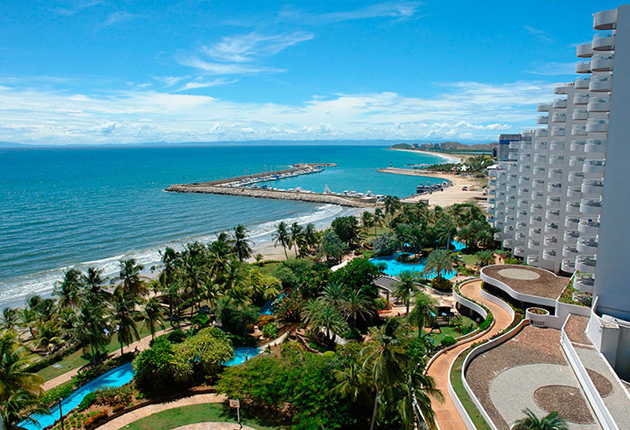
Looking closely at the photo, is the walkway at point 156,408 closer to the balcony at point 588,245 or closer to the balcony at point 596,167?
the balcony at point 588,245

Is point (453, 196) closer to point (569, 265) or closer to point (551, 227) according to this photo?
point (551, 227)

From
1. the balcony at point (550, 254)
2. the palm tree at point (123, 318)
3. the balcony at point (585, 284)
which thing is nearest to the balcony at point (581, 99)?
the balcony at point (550, 254)

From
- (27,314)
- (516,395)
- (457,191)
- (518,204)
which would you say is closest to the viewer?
(516,395)

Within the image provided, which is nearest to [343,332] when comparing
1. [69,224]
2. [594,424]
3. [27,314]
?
[594,424]

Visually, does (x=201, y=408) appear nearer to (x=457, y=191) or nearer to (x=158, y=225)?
(x=158, y=225)

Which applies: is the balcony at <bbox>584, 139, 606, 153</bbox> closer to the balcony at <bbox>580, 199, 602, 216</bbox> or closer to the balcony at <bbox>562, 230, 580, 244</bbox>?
the balcony at <bbox>580, 199, 602, 216</bbox>

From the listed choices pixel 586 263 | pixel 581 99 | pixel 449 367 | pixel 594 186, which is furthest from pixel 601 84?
pixel 449 367
